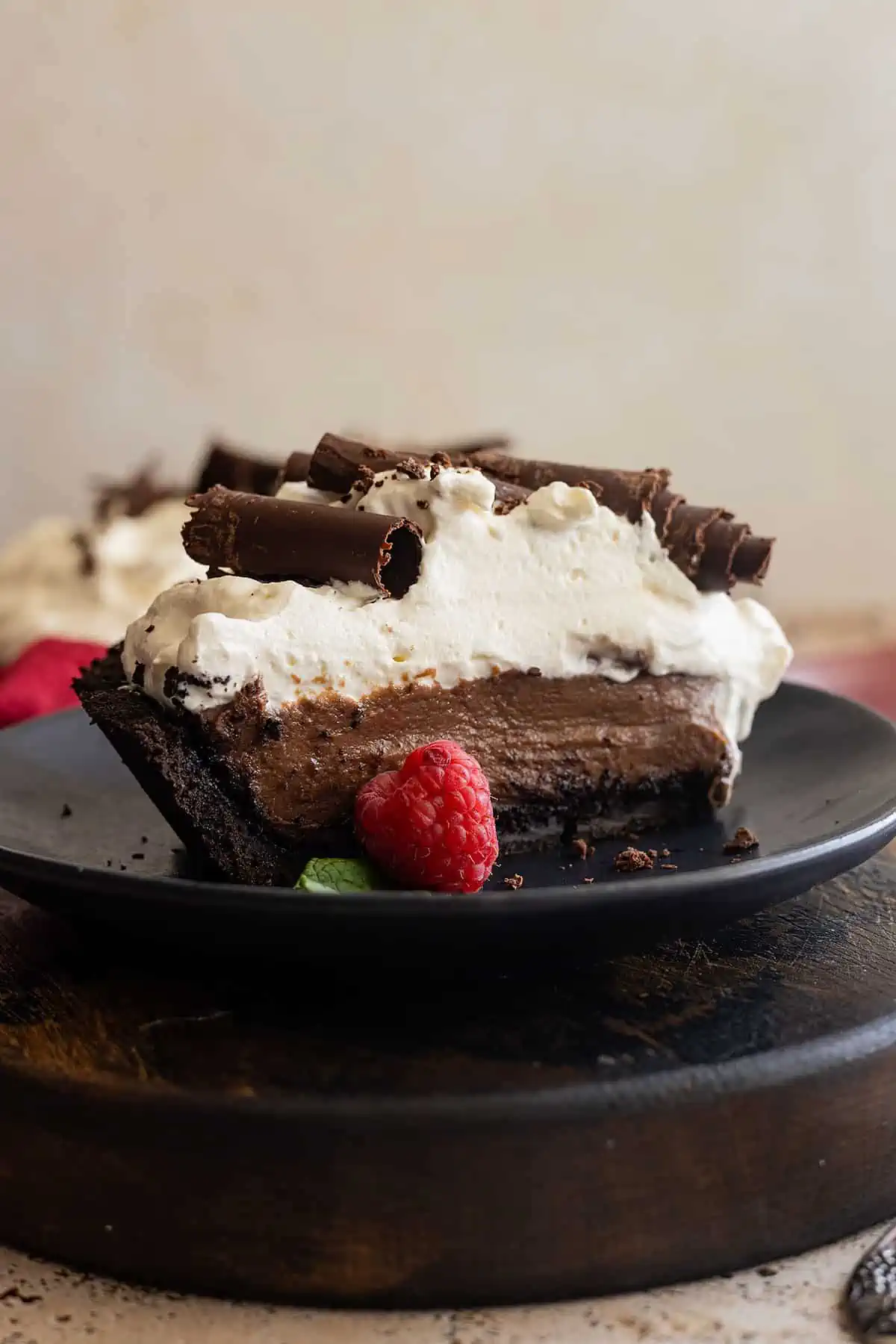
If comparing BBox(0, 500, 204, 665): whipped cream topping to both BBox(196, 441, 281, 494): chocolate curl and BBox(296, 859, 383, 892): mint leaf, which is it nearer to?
BBox(196, 441, 281, 494): chocolate curl

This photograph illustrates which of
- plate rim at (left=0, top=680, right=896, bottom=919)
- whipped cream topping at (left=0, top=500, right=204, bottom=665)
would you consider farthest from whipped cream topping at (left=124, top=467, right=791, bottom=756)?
whipped cream topping at (left=0, top=500, right=204, bottom=665)

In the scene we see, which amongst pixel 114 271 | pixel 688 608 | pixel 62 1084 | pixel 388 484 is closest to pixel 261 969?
pixel 62 1084

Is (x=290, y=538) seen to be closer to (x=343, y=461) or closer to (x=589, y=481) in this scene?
(x=343, y=461)

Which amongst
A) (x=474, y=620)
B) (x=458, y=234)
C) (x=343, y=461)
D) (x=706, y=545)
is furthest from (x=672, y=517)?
(x=458, y=234)

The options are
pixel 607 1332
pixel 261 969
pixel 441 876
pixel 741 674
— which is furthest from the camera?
pixel 741 674

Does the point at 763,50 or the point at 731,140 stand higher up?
the point at 763,50

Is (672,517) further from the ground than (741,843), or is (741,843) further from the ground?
(672,517)

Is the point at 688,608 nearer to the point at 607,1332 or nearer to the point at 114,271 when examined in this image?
the point at 607,1332
